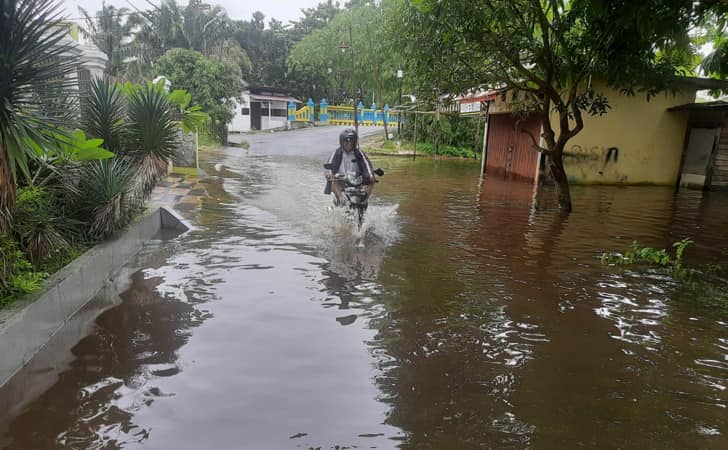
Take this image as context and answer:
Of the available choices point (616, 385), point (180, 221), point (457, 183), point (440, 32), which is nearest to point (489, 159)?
point (457, 183)

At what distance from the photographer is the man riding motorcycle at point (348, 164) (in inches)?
362

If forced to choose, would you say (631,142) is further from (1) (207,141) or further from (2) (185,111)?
(1) (207,141)

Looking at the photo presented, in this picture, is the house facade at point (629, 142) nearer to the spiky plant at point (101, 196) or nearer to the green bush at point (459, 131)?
the green bush at point (459, 131)

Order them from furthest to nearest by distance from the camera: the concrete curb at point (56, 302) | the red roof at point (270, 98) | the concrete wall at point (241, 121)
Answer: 1. the red roof at point (270, 98)
2. the concrete wall at point (241, 121)
3. the concrete curb at point (56, 302)

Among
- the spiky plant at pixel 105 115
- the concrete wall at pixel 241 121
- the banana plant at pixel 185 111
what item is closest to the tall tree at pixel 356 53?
the concrete wall at pixel 241 121

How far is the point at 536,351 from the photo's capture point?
453 centimetres

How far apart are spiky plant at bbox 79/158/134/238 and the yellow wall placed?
14082 mm

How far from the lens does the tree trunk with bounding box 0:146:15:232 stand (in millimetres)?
4156

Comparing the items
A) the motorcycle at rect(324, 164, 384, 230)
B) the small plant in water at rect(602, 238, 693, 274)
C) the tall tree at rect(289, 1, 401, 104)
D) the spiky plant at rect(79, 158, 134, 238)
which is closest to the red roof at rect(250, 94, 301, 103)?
the tall tree at rect(289, 1, 401, 104)

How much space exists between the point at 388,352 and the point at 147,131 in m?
5.18

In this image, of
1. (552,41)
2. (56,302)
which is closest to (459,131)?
(552,41)

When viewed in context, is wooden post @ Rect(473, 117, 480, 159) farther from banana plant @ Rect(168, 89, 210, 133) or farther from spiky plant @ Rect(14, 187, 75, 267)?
spiky plant @ Rect(14, 187, 75, 267)

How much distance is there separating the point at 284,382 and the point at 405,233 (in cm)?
563

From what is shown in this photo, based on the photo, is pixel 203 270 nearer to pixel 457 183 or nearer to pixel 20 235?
pixel 20 235
